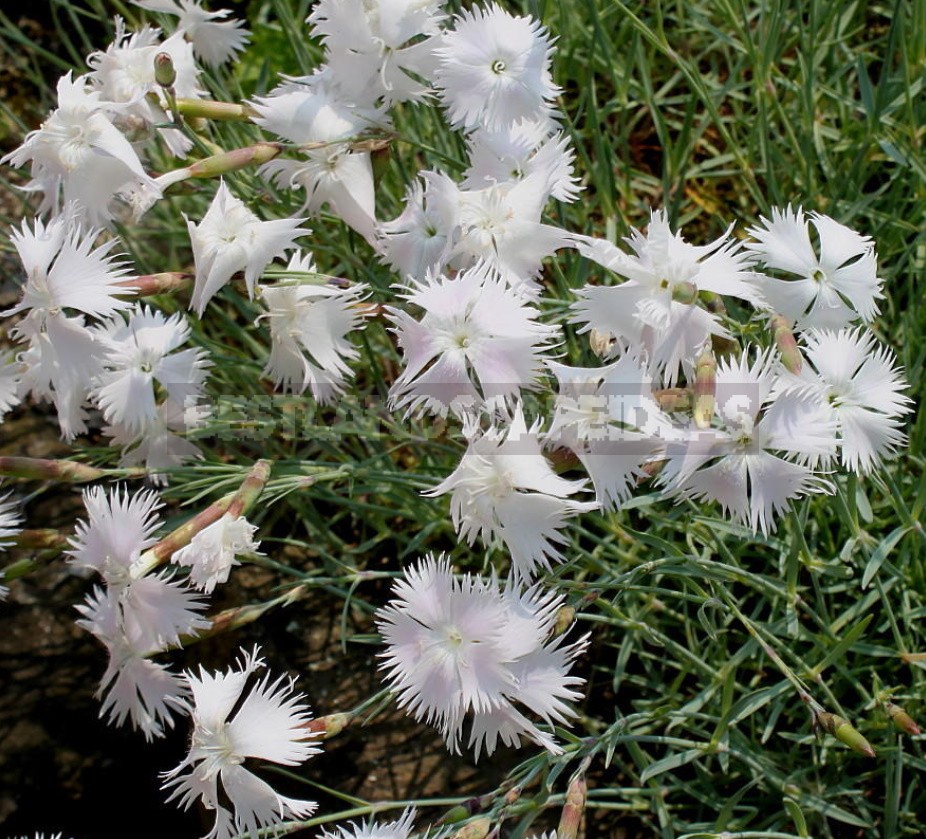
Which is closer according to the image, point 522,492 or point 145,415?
point 522,492

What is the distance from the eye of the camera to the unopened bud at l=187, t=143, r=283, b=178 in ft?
3.61

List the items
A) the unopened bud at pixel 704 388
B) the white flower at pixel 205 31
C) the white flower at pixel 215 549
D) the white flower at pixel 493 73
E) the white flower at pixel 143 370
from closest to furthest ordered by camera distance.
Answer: the unopened bud at pixel 704 388
the white flower at pixel 215 549
the white flower at pixel 493 73
the white flower at pixel 143 370
the white flower at pixel 205 31

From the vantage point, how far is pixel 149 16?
219cm

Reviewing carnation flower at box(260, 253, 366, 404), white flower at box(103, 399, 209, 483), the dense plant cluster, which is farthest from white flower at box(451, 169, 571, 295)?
white flower at box(103, 399, 209, 483)

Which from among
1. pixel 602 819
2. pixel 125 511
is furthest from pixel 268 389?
pixel 602 819

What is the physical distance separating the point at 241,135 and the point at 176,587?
95 centimetres

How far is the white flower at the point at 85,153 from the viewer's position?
109 cm

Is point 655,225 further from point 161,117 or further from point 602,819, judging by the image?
point 602,819

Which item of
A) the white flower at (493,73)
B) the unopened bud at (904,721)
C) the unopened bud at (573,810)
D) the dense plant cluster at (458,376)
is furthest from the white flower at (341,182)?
the unopened bud at (904,721)

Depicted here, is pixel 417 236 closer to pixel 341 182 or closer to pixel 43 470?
pixel 341 182

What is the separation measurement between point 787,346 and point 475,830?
55cm

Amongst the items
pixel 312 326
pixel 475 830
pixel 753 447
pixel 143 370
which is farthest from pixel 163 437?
pixel 753 447

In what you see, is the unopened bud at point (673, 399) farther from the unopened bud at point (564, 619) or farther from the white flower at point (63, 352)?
the white flower at point (63, 352)

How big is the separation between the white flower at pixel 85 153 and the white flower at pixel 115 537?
0.32 metres
